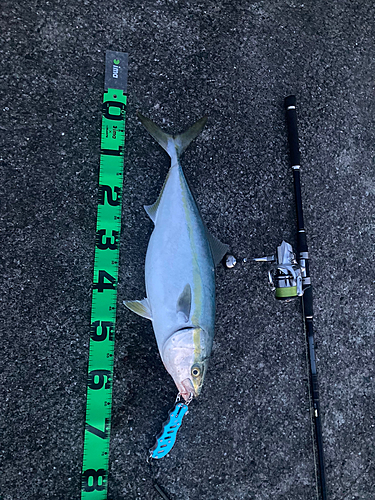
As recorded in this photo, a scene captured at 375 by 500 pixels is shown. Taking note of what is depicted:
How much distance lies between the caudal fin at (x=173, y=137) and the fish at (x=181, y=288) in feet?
0.55

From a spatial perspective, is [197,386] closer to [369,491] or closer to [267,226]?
[267,226]

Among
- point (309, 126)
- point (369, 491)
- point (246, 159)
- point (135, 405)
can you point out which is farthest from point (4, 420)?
point (309, 126)

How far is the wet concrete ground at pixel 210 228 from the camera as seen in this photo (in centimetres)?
216

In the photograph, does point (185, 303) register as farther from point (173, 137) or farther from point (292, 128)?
point (292, 128)

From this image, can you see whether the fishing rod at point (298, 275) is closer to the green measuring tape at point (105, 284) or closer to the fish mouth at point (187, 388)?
the fish mouth at point (187, 388)

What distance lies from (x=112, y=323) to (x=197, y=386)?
692 millimetres

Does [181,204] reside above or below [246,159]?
below

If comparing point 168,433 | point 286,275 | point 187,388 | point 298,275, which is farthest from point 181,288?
point 168,433

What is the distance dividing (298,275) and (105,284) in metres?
1.29

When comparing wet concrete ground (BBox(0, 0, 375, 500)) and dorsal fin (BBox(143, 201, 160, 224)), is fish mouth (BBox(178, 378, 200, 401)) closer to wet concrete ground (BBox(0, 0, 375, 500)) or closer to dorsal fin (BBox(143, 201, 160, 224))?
wet concrete ground (BBox(0, 0, 375, 500))

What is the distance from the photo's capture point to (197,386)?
193 cm

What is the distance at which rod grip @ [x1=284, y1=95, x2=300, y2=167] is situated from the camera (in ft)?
8.38

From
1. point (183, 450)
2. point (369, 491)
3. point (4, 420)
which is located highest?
point (4, 420)

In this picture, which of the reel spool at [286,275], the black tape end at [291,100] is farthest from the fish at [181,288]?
the black tape end at [291,100]
